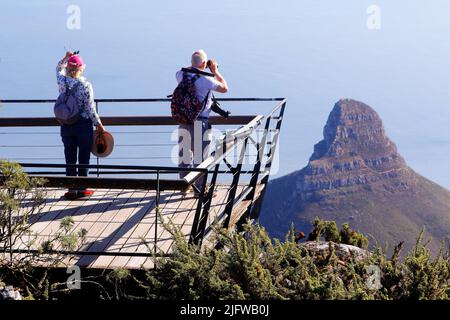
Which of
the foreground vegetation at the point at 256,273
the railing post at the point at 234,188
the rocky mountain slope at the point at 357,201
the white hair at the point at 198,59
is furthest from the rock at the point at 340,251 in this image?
the rocky mountain slope at the point at 357,201

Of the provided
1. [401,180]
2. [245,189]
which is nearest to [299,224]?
[401,180]

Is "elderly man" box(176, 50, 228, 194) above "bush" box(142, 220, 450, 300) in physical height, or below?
above

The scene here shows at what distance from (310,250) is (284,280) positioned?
3.61ft

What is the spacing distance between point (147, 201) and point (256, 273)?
3.55 meters

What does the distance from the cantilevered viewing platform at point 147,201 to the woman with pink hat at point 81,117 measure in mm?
453

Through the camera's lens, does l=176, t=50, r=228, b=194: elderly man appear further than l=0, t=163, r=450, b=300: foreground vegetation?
Yes

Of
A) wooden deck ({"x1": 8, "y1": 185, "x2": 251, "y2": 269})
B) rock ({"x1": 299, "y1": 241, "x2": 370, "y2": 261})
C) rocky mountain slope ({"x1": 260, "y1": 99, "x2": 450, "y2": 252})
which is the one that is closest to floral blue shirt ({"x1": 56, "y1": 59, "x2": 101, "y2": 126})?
wooden deck ({"x1": 8, "y1": 185, "x2": 251, "y2": 269})

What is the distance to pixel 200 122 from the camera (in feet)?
31.7

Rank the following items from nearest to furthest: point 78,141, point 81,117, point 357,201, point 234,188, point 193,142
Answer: point 234,188
point 81,117
point 78,141
point 193,142
point 357,201

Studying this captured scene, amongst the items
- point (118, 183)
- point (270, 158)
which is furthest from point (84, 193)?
point (118, 183)

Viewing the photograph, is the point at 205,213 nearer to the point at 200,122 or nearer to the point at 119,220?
the point at 119,220

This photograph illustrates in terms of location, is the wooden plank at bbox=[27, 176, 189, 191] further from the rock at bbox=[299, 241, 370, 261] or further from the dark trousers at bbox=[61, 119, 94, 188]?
the dark trousers at bbox=[61, 119, 94, 188]

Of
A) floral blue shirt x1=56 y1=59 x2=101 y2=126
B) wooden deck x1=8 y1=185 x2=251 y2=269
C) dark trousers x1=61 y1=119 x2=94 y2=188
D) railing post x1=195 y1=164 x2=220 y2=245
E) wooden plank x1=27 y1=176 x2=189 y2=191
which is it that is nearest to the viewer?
wooden plank x1=27 y1=176 x2=189 y2=191

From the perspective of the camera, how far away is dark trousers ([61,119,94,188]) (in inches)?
376
